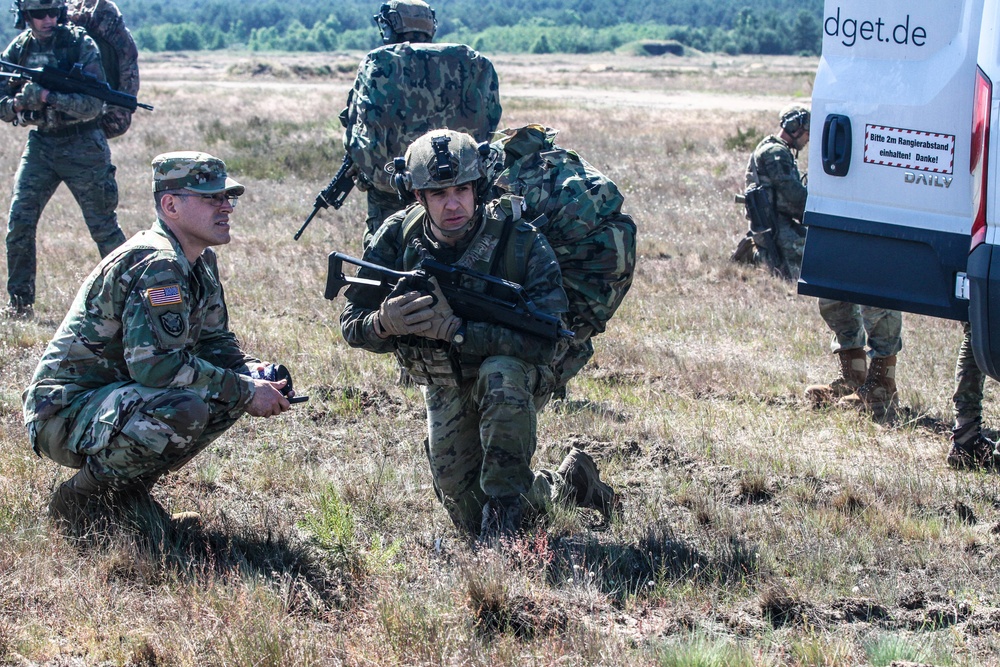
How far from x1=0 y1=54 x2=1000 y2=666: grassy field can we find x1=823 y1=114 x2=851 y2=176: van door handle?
1441mm

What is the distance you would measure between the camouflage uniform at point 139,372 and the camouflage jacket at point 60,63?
4066 millimetres

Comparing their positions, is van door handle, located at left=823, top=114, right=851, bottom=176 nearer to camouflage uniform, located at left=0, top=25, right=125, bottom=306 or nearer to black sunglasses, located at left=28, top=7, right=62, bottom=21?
camouflage uniform, located at left=0, top=25, right=125, bottom=306

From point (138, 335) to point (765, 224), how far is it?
7257 millimetres

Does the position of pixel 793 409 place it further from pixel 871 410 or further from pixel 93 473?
pixel 93 473

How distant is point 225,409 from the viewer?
4191 mm

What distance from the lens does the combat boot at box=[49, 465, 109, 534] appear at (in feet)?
13.6

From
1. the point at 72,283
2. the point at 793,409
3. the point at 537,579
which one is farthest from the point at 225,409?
the point at 72,283

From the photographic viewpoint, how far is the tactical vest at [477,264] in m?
4.30

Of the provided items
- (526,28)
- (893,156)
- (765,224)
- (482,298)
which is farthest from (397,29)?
(526,28)

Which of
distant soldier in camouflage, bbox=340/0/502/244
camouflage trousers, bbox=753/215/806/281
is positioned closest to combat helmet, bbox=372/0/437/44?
distant soldier in camouflage, bbox=340/0/502/244

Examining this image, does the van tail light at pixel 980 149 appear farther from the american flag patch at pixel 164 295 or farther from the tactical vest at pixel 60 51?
the tactical vest at pixel 60 51

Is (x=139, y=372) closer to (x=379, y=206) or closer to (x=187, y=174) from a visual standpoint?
(x=187, y=174)

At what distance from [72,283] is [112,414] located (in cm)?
541

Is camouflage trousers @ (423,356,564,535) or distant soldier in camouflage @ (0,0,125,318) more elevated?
distant soldier in camouflage @ (0,0,125,318)
